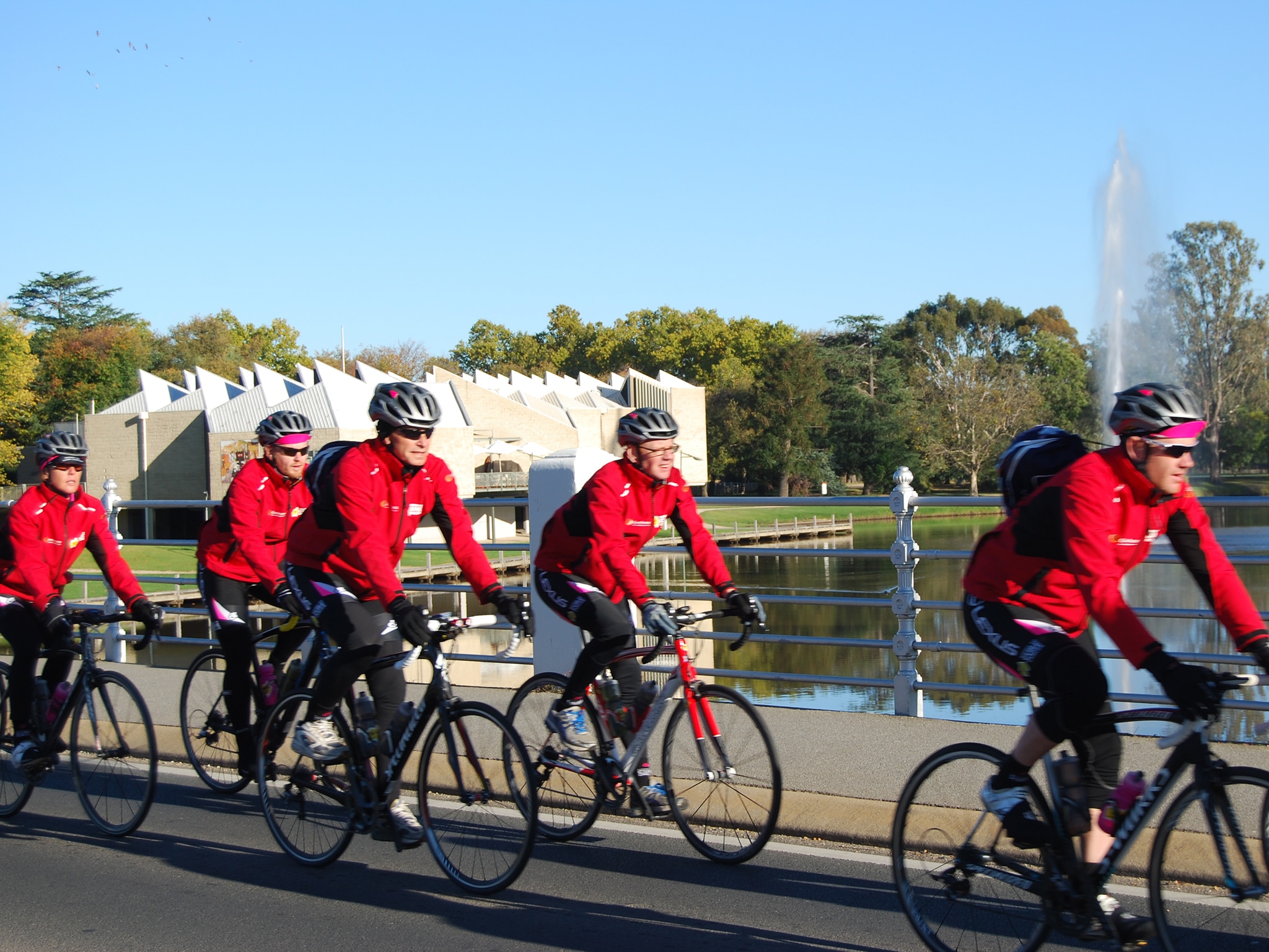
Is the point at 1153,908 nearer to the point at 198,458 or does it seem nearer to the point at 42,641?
the point at 42,641

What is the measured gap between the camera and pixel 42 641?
267 inches

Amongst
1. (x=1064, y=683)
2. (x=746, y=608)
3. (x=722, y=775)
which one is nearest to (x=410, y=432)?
(x=746, y=608)

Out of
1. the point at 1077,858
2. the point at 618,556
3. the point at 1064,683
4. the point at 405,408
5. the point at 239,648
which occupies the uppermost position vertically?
the point at 405,408

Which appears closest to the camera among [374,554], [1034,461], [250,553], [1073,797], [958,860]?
[1073,797]

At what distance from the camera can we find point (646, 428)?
6.06 meters

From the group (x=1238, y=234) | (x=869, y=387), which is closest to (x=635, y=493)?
(x=1238, y=234)

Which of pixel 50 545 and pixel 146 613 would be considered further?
pixel 50 545

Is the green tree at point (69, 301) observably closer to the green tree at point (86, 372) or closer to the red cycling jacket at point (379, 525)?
the green tree at point (86, 372)

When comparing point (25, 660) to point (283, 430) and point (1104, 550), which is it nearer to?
point (283, 430)

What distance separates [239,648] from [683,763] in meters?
2.93

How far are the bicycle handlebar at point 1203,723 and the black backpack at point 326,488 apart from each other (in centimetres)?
346

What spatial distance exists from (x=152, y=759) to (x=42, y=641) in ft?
3.33

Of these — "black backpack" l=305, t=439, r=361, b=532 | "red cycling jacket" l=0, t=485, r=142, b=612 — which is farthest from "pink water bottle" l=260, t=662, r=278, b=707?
"black backpack" l=305, t=439, r=361, b=532

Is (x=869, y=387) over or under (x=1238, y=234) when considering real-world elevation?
under
